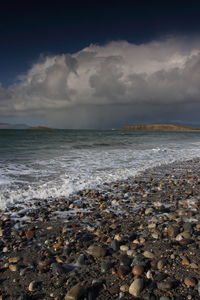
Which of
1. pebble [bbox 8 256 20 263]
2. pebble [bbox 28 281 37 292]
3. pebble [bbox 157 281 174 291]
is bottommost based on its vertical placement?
pebble [bbox 8 256 20 263]

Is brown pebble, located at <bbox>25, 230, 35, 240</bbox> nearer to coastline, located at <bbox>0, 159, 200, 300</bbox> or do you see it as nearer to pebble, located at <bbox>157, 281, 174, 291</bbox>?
coastline, located at <bbox>0, 159, 200, 300</bbox>

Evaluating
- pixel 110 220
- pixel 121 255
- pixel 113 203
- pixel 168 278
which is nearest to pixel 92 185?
pixel 113 203

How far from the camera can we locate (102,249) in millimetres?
3969

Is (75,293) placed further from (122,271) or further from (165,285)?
(165,285)

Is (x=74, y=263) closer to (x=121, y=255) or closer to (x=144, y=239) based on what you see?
(x=121, y=255)

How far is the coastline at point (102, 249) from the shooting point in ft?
10.1

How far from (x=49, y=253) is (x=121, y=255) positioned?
130 cm

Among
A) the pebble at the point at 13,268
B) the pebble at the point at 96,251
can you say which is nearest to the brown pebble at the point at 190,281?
the pebble at the point at 96,251

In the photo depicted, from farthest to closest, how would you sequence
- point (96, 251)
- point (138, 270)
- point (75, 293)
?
point (96, 251)
point (138, 270)
point (75, 293)

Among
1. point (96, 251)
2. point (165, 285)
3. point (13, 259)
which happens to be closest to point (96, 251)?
point (96, 251)

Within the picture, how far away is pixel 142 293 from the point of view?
9.70ft

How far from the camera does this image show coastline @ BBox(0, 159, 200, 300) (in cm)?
308

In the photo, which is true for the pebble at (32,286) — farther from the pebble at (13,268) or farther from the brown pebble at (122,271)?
the brown pebble at (122,271)

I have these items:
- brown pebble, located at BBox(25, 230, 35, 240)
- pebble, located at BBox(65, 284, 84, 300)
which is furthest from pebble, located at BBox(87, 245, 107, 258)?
brown pebble, located at BBox(25, 230, 35, 240)
